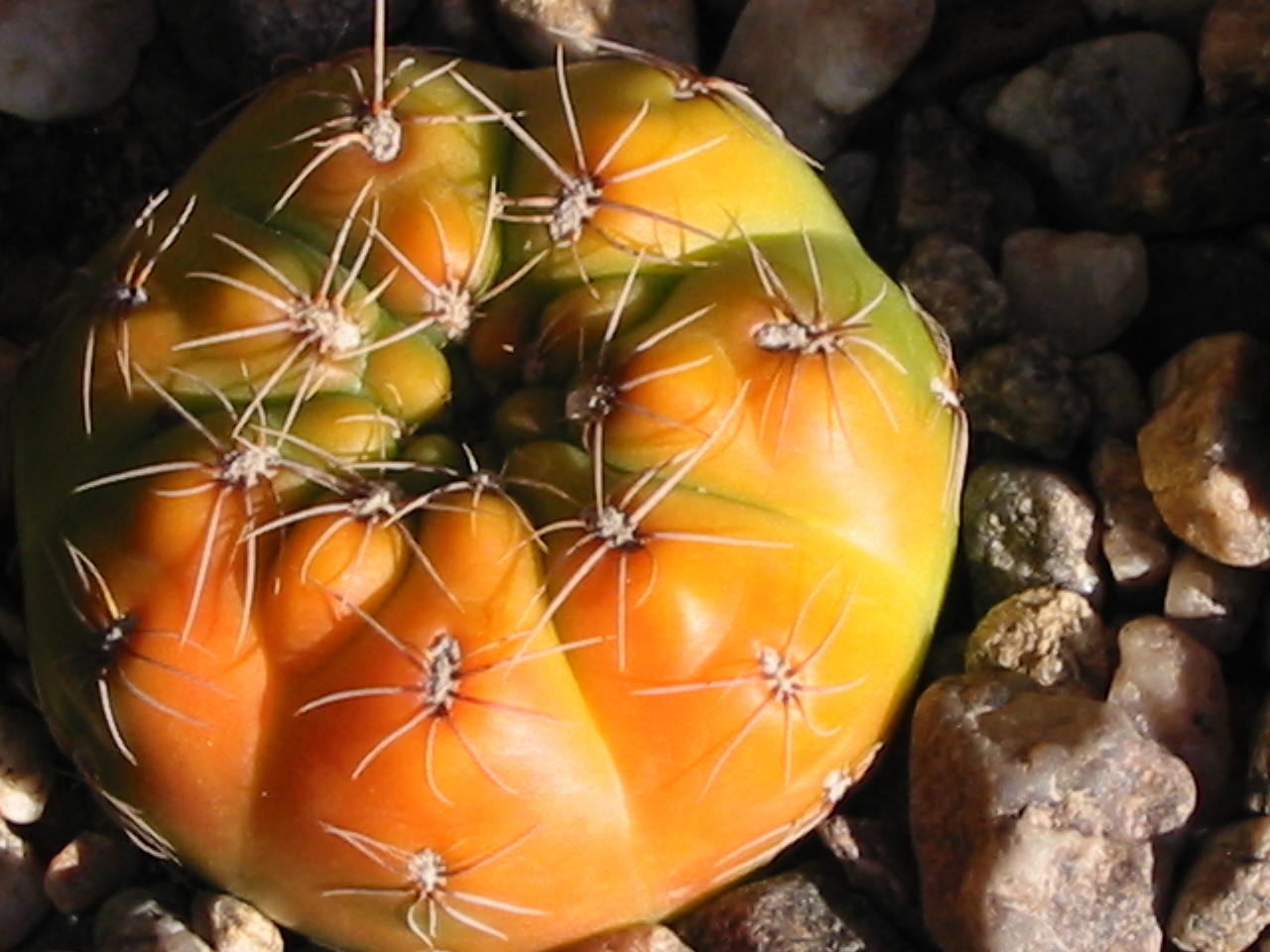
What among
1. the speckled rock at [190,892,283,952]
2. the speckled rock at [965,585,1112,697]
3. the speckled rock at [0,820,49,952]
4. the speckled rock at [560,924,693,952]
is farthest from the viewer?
the speckled rock at [0,820,49,952]

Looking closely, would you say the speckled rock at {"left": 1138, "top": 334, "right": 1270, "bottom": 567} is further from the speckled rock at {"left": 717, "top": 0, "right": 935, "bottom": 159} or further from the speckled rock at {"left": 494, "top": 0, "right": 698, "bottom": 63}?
the speckled rock at {"left": 494, "top": 0, "right": 698, "bottom": 63}

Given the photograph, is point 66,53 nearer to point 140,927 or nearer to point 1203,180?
point 140,927

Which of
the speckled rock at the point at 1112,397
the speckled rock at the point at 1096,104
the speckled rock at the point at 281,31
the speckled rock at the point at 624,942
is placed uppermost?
the speckled rock at the point at 281,31

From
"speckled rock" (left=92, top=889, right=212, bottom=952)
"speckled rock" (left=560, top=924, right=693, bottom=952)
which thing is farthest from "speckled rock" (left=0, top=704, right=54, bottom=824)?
"speckled rock" (left=560, top=924, right=693, bottom=952)

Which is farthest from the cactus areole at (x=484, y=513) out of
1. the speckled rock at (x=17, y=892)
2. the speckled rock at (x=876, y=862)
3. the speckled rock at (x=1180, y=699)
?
the speckled rock at (x=17, y=892)

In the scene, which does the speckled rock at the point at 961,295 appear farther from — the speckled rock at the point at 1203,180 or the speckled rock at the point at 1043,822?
the speckled rock at the point at 1043,822

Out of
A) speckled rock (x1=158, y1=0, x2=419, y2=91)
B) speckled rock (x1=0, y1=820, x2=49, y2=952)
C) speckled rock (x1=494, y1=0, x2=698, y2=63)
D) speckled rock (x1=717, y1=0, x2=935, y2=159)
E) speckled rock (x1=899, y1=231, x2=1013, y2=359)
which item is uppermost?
speckled rock (x1=158, y1=0, x2=419, y2=91)
